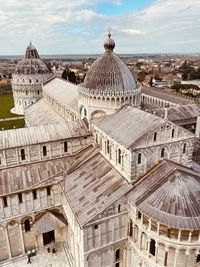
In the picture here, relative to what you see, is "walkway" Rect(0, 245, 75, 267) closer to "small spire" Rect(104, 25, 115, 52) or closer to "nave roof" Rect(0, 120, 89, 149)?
"nave roof" Rect(0, 120, 89, 149)

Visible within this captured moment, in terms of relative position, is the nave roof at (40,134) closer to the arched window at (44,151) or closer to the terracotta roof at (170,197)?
the arched window at (44,151)

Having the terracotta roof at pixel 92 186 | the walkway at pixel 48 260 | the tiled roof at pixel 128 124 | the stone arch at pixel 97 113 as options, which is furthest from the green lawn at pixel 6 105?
the tiled roof at pixel 128 124

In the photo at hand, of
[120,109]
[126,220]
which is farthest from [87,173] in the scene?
[120,109]

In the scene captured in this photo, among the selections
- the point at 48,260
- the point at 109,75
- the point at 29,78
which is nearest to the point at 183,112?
the point at 109,75

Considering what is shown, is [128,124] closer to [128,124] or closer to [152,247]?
[128,124]

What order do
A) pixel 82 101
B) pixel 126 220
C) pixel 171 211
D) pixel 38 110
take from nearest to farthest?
1. pixel 171 211
2. pixel 126 220
3. pixel 82 101
4. pixel 38 110

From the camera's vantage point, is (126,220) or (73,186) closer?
(126,220)

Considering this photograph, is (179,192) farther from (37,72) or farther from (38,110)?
(37,72)
